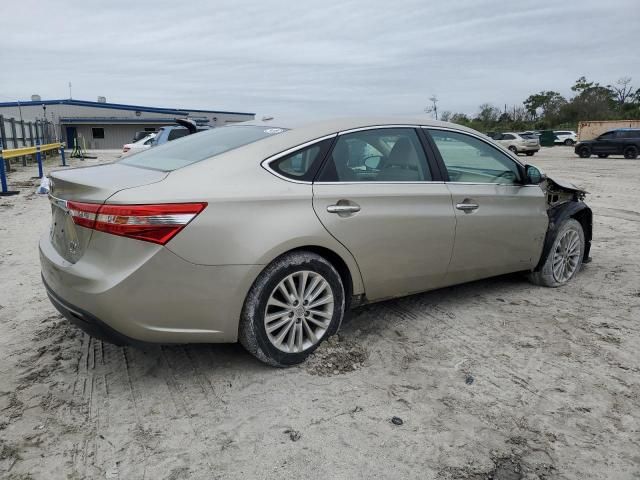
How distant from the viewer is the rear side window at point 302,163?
3.35 meters

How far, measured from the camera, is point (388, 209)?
371 centimetres

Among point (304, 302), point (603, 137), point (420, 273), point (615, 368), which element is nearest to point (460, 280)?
point (420, 273)

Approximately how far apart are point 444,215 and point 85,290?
2.48 metres

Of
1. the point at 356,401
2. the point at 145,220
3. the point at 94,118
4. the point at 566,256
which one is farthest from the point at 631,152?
the point at 94,118

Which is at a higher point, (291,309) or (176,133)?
(176,133)

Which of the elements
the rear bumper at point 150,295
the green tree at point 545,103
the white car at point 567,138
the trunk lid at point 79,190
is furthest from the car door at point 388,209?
the green tree at point 545,103

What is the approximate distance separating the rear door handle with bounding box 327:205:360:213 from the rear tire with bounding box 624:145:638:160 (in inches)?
1193

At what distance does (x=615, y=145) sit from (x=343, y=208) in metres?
30.9

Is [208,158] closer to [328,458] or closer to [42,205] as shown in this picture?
[328,458]

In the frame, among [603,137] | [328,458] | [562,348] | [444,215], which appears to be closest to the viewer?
[328,458]

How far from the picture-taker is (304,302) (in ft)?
11.1

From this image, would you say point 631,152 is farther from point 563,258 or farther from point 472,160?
point 472,160

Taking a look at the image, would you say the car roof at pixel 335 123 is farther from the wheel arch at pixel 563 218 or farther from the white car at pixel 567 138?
the white car at pixel 567 138

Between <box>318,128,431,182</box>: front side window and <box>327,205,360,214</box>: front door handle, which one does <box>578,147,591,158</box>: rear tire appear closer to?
<box>318,128,431,182</box>: front side window
